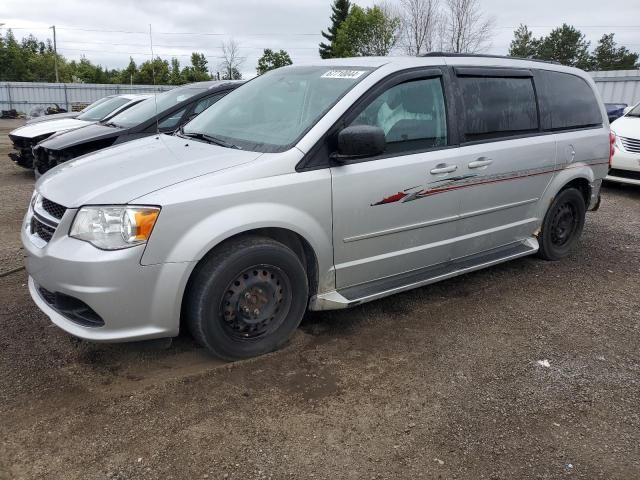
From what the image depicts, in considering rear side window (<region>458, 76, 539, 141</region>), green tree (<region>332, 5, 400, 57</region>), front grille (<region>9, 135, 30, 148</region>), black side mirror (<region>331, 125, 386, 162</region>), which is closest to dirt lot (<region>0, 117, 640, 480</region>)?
black side mirror (<region>331, 125, 386, 162</region>)

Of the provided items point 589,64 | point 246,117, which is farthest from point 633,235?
point 589,64

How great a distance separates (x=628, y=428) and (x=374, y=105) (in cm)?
241

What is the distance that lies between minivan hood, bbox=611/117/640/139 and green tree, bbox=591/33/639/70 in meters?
60.9

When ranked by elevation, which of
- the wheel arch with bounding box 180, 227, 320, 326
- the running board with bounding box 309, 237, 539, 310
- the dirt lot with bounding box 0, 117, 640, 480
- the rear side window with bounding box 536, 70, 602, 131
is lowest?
the dirt lot with bounding box 0, 117, 640, 480

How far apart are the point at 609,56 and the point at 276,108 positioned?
2853 inches

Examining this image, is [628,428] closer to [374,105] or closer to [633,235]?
[374,105]

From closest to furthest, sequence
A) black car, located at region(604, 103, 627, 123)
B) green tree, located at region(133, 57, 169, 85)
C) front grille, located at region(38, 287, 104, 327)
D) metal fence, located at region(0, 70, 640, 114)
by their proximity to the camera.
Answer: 1. front grille, located at region(38, 287, 104, 327)
2. black car, located at region(604, 103, 627, 123)
3. metal fence, located at region(0, 70, 640, 114)
4. green tree, located at region(133, 57, 169, 85)

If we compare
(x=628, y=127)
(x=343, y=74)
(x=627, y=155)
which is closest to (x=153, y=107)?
(x=343, y=74)

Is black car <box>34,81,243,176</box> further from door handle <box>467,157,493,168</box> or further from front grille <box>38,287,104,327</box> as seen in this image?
front grille <box>38,287,104,327</box>

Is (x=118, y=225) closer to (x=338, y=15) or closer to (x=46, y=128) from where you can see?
(x=46, y=128)

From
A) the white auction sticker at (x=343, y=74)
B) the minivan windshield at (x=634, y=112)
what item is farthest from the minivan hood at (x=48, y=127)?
the minivan windshield at (x=634, y=112)

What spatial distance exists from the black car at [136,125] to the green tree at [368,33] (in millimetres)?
44047

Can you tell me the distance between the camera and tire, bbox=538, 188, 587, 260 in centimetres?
514

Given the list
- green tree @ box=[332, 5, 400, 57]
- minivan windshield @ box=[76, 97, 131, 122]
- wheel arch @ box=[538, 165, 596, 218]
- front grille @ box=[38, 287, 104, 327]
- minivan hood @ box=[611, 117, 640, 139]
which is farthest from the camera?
green tree @ box=[332, 5, 400, 57]
